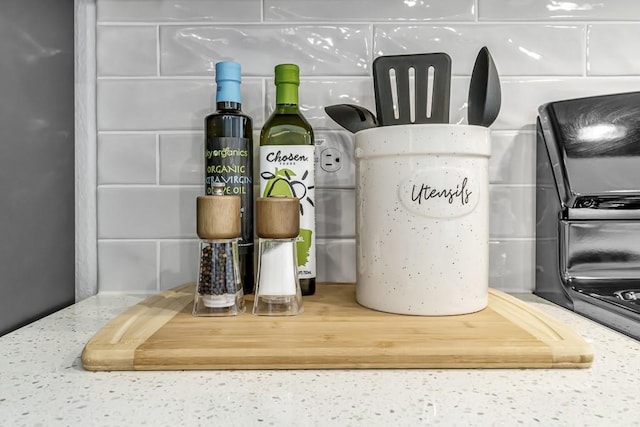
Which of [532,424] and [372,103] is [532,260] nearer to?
[372,103]

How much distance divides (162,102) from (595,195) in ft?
2.19

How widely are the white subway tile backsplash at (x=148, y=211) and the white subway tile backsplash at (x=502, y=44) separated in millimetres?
396

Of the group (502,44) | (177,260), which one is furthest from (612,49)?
(177,260)

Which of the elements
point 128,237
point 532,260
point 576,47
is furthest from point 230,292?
point 576,47

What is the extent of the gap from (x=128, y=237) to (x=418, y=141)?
0.51 metres

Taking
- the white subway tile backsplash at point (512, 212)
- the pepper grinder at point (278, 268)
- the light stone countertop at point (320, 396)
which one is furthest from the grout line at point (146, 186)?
the white subway tile backsplash at point (512, 212)

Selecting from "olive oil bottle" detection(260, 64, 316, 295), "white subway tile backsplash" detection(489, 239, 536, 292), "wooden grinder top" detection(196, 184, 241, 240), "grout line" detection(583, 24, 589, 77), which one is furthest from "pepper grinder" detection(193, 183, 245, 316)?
"grout line" detection(583, 24, 589, 77)

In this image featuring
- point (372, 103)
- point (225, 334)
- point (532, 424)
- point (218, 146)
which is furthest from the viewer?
point (372, 103)

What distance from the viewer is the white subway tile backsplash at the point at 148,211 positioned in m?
0.81

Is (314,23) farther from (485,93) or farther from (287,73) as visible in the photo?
(485,93)

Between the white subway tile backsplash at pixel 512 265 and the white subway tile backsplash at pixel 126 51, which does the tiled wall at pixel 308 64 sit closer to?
the white subway tile backsplash at pixel 126 51

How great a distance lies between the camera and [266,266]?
2.00 ft

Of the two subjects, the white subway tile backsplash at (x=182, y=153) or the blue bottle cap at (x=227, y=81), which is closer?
the blue bottle cap at (x=227, y=81)

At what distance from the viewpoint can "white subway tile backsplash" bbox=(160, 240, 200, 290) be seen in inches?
32.1
